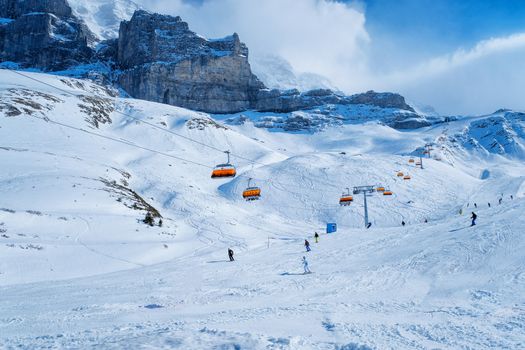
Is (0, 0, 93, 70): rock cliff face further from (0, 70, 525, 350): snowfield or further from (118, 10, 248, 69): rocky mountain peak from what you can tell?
(0, 70, 525, 350): snowfield

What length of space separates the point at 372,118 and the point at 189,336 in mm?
197874

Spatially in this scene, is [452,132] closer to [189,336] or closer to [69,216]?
[69,216]

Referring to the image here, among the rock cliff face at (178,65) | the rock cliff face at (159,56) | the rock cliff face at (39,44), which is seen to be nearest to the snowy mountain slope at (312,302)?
the rock cliff face at (159,56)

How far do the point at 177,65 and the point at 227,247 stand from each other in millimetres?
155511

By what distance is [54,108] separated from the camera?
83562 millimetres

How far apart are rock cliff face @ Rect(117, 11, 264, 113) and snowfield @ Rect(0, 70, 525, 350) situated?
286ft

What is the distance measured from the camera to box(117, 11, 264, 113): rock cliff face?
17649 centimetres

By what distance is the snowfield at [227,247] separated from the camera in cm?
1241

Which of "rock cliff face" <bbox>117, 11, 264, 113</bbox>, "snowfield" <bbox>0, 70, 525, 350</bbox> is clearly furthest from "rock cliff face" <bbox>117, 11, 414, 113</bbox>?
"snowfield" <bbox>0, 70, 525, 350</bbox>

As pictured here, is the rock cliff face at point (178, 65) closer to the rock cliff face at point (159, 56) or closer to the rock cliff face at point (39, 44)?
the rock cliff face at point (159, 56)

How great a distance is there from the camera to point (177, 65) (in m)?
181

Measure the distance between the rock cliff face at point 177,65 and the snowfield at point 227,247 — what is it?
286ft

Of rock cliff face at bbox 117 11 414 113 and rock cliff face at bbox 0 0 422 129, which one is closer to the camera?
rock cliff face at bbox 117 11 414 113

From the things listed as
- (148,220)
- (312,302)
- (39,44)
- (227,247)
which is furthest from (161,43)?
(312,302)
